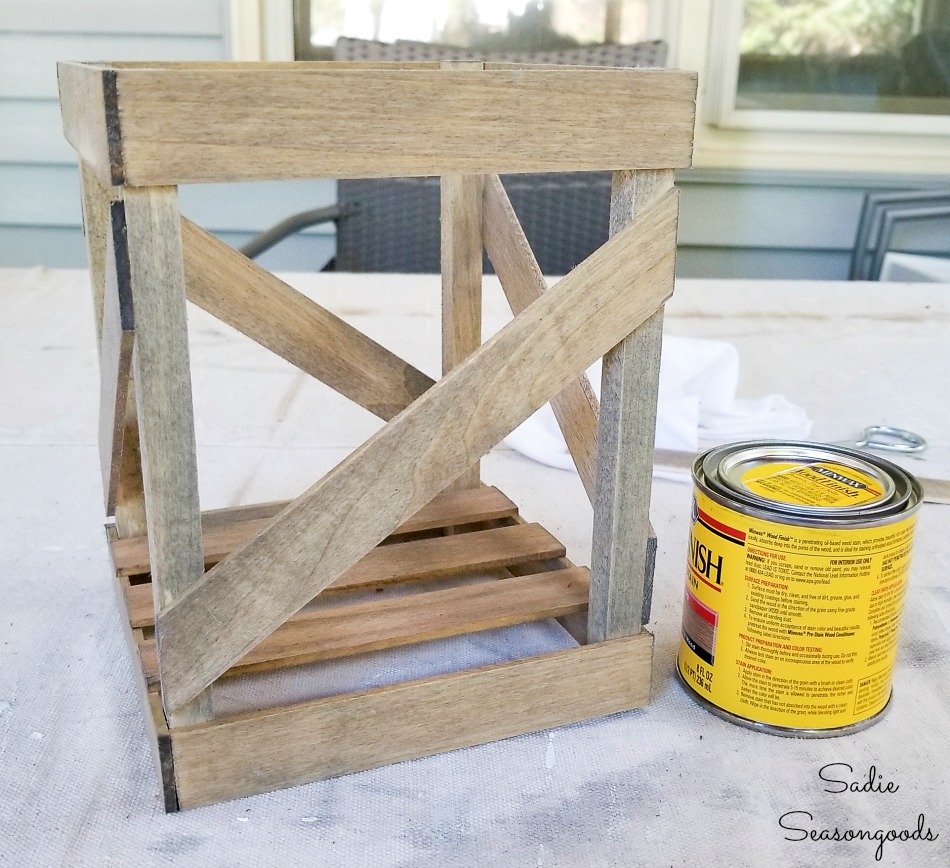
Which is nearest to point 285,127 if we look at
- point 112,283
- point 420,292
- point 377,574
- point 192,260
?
point 112,283

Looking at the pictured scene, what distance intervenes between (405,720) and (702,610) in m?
0.20

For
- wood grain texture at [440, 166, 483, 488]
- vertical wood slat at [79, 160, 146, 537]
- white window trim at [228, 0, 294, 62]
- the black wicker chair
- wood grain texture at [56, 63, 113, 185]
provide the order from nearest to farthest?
wood grain texture at [56, 63, 113, 185] → vertical wood slat at [79, 160, 146, 537] → wood grain texture at [440, 166, 483, 488] → the black wicker chair → white window trim at [228, 0, 294, 62]

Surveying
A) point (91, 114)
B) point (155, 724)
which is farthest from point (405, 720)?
point (91, 114)

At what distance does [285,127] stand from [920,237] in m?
2.31

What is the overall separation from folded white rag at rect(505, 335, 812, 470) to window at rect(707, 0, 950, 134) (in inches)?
51.9

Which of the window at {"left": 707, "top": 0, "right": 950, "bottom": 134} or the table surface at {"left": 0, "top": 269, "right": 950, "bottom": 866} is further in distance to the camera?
the window at {"left": 707, "top": 0, "right": 950, "bottom": 134}

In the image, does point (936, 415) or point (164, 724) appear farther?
point (936, 415)

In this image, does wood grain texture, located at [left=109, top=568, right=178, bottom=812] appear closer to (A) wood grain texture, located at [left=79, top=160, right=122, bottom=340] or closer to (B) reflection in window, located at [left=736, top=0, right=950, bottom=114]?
(A) wood grain texture, located at [left=79, top=160, right=122, bottom=340]

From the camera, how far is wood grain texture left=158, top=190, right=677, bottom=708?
56 cm

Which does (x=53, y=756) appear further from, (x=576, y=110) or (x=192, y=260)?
(x=576, y=110)

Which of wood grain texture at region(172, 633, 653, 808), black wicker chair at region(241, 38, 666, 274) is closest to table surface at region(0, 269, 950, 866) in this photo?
wood grain texture at region(172, 633, 653, 808)

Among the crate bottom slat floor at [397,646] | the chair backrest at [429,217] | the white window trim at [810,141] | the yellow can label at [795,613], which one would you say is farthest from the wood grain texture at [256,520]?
the white window trim at [810,141]

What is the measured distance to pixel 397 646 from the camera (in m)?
0.70

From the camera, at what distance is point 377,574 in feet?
2.52
